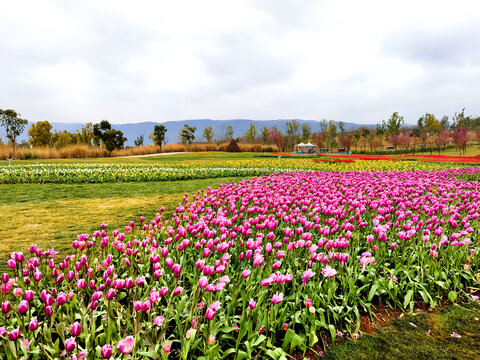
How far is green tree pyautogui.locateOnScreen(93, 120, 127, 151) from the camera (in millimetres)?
42938

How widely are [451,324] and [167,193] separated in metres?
9.76

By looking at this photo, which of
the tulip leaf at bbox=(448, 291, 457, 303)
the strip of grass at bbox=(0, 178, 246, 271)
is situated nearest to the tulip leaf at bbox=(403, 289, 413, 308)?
the tulip leaf at bbox=(448, 291, 457, 303)

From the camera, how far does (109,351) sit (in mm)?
1709

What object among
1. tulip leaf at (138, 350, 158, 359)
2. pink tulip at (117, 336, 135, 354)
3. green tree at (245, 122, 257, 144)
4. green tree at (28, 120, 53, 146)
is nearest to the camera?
pink tulip at (117, 336, 135, 354)

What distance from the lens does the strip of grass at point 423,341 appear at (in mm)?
2564

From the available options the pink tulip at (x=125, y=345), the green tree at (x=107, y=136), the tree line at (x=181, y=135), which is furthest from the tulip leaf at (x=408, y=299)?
the green tree at (x=107, y=136)

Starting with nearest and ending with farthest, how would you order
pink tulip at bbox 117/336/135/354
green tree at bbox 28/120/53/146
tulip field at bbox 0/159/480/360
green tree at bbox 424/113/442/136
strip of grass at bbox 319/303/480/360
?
1. pink tulip at bbox 117/336/135/354
2. tulip field at bbox 0/159/480/360
3. strip of grass at bbox 319/303/480/360
4. green tree at bbox 28/120/53/146
5. green tree at bbox 424/113/442/136

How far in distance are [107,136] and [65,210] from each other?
38980 millimetres

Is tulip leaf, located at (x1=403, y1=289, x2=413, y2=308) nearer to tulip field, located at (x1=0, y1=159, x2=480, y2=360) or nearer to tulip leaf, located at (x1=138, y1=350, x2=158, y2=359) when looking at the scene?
→ tulip field, located at (x1=0, y1=159, x2=480, y2=360)

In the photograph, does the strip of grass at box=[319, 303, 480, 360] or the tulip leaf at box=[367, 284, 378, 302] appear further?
the tulip leaf at box=[367, 284, 378, 302]

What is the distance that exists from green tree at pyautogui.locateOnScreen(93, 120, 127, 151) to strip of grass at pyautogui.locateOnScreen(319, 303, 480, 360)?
46174 millimetres

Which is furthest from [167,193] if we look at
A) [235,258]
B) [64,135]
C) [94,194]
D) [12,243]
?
[64,135]

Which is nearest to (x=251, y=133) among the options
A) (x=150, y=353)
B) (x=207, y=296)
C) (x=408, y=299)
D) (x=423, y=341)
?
(x=408, y=299)

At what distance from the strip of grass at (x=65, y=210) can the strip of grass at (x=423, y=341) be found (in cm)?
470
